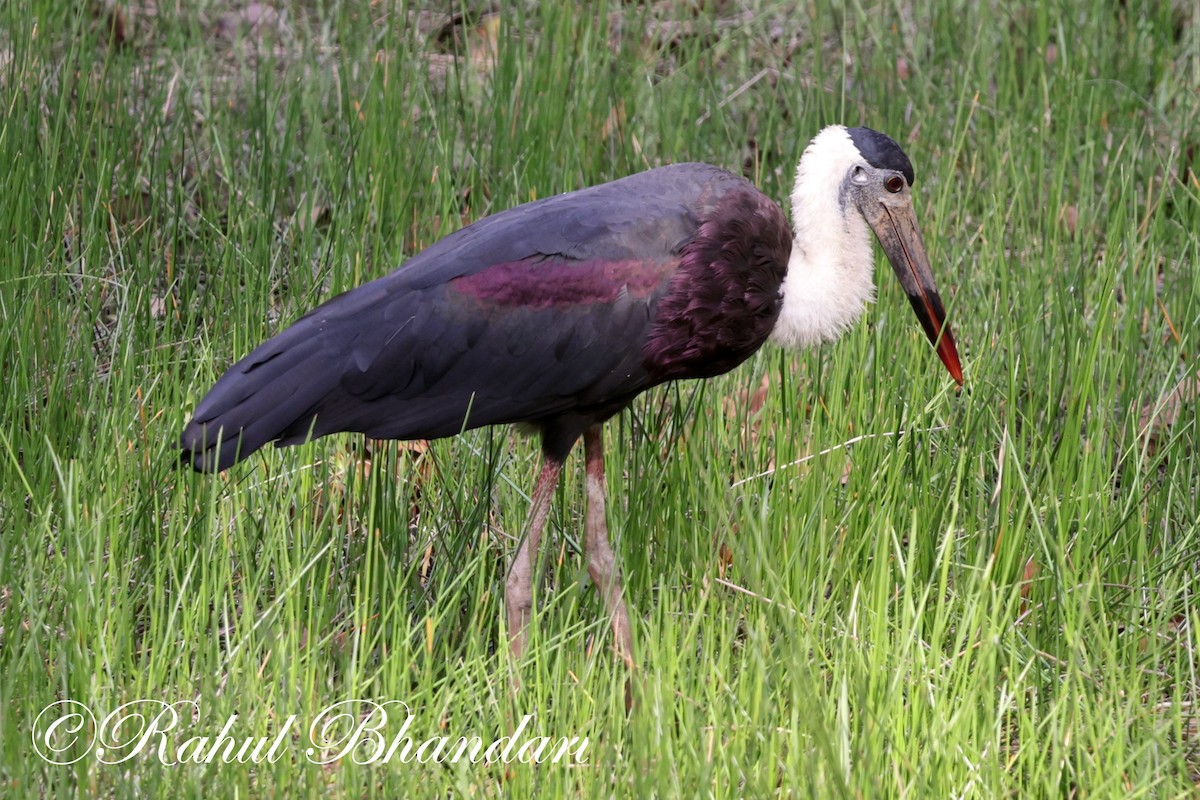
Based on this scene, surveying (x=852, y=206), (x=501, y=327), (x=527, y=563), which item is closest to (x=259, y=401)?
(x=501, y=327)

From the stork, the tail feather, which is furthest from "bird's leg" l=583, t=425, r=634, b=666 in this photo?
the tail feather

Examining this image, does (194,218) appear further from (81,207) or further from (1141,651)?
(1141,651)

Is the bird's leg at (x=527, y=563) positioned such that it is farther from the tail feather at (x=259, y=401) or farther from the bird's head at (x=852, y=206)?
the bird's head at (x=852, y=206)

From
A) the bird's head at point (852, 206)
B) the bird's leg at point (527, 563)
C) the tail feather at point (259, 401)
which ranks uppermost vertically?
the bird's head at point (852, 206)

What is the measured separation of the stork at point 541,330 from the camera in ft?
9.77

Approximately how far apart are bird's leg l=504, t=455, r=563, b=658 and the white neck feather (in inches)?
24.1

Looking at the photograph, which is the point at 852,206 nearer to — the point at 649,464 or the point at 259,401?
the point at 649,464

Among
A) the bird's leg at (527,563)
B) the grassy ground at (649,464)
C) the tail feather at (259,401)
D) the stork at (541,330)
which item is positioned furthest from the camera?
the bird's leg at (527,563)

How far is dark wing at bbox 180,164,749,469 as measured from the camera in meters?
3.00

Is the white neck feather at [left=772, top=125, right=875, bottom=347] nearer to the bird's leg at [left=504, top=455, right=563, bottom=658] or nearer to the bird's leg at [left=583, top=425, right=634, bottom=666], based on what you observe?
the bird's leg at [left=583, top=425, right=634, bottom=666]

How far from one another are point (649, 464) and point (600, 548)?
9.1 inches

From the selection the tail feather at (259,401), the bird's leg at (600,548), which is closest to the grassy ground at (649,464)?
the bird's leg at (600,548)

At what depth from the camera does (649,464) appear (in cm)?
324

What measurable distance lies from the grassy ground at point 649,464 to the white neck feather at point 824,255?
0.21m
